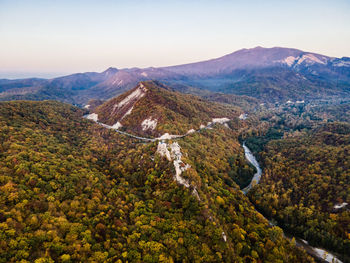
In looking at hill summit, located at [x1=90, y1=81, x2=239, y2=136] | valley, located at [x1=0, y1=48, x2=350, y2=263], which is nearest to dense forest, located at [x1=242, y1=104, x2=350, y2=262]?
valley, located at [x1=0, y1=48, x2=350, y2=263]

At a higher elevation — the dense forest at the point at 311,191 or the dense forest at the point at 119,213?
the dense forest at the point at 119,213

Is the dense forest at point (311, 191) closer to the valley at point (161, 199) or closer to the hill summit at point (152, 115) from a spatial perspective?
the valley at point (161, 199)

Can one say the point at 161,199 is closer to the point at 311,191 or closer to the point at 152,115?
the point at 311,191

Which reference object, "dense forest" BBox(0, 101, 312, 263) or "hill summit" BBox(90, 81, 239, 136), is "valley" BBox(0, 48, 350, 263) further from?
"hill summit" BBox(90, 81, 239, 136)

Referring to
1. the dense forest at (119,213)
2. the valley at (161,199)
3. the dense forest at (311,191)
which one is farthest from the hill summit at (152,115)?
the dense forest at (311,191)

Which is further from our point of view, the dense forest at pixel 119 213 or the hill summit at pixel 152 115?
the hill summit at pixel 152 115

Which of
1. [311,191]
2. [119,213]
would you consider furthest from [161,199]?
[311,191]

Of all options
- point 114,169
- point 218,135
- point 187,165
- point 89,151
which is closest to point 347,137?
point 218,135

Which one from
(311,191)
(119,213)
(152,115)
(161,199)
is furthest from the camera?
(152,115)
